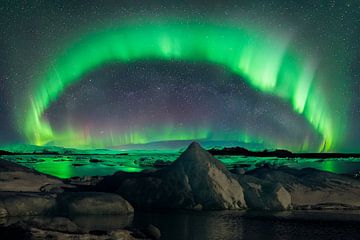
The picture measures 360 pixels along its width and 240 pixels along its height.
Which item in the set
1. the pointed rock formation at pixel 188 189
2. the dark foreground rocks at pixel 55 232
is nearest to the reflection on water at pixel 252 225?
the pointed rock formation at pixel 188 189

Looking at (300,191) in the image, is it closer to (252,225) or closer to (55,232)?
(252,225)

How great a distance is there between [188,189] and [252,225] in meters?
6.09

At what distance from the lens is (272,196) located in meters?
23.2

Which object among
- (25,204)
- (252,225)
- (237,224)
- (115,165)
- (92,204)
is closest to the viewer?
(252,225)

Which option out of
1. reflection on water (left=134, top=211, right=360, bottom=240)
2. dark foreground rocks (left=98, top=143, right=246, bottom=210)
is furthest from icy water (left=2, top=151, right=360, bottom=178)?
reflection on water (left=134, top=211, right=360, bottom=240)

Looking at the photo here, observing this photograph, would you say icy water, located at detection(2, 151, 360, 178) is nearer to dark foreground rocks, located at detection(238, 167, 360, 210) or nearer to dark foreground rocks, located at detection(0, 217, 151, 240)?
dark foreground rocks, located at detection(238, 167, 360, 210)

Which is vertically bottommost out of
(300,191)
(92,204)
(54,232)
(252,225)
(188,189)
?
(252,225)

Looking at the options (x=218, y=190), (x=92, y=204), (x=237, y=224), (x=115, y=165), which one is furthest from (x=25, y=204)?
(x=115, y=165)

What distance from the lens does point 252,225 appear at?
1739 cm

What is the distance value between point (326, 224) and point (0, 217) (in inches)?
497

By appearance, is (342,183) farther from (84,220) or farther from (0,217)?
(0,217)

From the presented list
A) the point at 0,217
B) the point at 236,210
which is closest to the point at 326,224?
the point at 236,210

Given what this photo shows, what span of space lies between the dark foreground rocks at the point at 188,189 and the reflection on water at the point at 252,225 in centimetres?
153

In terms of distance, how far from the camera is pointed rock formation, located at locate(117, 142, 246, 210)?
889 inches
